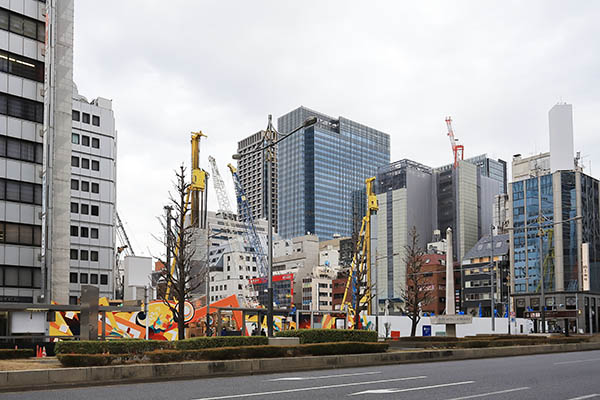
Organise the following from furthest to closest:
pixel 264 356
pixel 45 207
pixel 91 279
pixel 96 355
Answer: pixel 91 279 → pixel 45 207 → pixel 264 356 → pixel 96 355

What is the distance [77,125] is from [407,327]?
5389cm

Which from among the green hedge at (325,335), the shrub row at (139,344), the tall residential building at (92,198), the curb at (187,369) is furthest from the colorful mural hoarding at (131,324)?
the tall residential building at (92,198)

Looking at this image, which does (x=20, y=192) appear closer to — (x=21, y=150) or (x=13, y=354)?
(x=21, y=150)

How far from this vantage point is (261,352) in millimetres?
22781

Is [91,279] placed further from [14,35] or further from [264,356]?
[264,356]

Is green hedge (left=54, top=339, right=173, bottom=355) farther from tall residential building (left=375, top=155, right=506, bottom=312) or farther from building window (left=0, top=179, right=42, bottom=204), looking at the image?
tall residential building (left=375, top=155, right=506, bottom=312)

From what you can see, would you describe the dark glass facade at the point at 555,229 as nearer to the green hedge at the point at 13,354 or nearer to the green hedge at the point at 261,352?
the green hedge at the point at 261,352

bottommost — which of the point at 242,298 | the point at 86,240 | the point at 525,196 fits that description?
the point at 242,298

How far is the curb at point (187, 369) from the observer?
53.6 feet

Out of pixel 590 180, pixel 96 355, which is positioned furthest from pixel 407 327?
pixel 590 180

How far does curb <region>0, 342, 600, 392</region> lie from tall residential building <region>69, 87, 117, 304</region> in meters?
62.0

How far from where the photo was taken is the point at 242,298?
183 metres

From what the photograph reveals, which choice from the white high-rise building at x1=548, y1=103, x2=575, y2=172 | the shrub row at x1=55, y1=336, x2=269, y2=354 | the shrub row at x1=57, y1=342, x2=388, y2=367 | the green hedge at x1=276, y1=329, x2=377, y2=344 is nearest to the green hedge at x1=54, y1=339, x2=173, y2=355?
the shrub row at x1=55, y1=336, x2=269, y2=354

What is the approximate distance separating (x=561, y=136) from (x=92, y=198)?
84.4 meters
